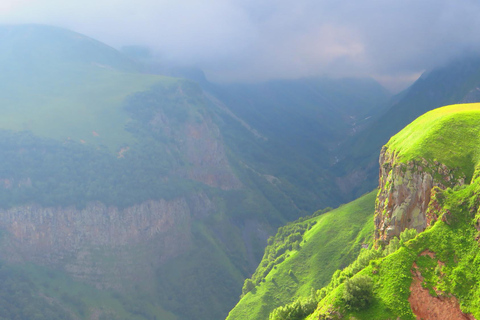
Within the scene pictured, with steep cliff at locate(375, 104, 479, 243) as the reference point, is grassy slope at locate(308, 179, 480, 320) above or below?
below

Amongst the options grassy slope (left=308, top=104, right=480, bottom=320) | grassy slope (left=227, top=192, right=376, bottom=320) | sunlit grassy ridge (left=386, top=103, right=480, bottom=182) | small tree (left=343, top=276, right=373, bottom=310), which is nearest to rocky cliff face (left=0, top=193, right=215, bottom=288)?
grassy slope (left=227, top=192, right=376, bottom=320)

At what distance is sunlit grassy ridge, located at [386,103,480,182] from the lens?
55.4m

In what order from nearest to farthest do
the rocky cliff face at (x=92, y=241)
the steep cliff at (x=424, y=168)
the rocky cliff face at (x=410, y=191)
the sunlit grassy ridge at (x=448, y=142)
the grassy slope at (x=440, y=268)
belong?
the grassy slope at (x=440, y=268), the rocky cliff face at (x=410, y=191), the steep cliff at (x=424, y=168), the sunlit grassy ridge at (x=448, y=142), the rocky cliff face at (x=92, y=241)

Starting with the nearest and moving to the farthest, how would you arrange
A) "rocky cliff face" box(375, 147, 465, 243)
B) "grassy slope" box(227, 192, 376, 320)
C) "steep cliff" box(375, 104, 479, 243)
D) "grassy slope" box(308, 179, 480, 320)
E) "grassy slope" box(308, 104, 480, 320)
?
"grassy slope" box(308, 179, 480, 320) < "grassy slope" box(308, 104, 480, 320) < "rocky cliff face" box(375, 147, 465, 243) < "steep cliff" box(375, 104, 479, 243) < "grassy slope" box(227, 192, 376, 320)

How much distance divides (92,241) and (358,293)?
145 m

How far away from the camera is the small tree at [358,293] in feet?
138

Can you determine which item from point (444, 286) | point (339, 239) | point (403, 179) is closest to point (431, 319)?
Answer: point (444, 286)

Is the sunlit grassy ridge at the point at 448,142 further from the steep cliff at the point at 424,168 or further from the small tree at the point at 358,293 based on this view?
the small tree at the point at 358,293

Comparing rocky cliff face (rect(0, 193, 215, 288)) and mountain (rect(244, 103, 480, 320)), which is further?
rocky cliff face (rect(0, 193, 215, 288))

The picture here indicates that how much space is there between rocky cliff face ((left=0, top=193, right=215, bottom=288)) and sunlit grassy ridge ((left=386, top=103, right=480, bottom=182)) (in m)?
134

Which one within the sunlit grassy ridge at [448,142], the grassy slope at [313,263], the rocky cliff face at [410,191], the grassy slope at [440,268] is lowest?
the grassy slope at [313,263]

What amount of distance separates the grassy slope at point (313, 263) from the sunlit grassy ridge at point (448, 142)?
1934 inches

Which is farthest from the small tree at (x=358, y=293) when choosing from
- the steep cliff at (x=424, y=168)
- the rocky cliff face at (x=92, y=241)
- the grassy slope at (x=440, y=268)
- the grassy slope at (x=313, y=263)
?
the rocky cliff face at (x=92, y=241)

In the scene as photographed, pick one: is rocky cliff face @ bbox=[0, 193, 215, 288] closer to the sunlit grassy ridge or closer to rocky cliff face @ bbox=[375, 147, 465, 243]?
rocky cliff face @ bbox=[375, 147, 465, 243]
